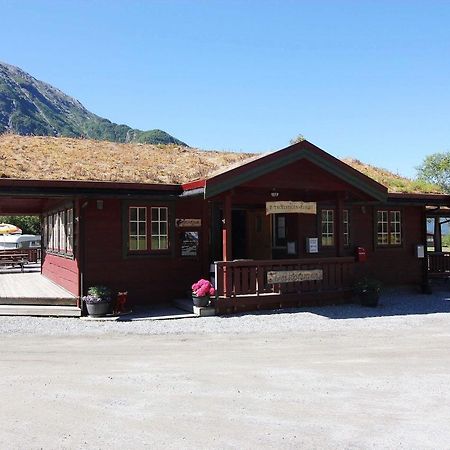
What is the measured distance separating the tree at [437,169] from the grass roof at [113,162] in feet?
160

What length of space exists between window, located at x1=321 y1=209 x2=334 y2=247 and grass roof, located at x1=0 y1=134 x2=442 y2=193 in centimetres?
224

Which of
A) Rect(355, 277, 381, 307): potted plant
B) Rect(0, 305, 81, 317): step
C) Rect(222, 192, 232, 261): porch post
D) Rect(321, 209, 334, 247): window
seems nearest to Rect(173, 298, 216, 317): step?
Rect(222, 192, 232, 261): porch post

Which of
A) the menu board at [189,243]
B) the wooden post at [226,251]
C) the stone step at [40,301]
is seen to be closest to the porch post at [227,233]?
the wooden post at [226,251]

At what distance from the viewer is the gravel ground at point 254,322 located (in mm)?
9586

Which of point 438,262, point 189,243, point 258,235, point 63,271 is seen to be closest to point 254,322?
point 189,243

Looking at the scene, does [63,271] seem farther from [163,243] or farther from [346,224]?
[346,224]

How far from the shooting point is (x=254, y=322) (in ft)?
33.7

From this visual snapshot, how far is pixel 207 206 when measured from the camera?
1279cm

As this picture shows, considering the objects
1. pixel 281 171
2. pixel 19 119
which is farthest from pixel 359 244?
pixel 19 119

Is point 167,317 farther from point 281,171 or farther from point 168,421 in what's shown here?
point 168,421

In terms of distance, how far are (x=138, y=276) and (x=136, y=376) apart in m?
5.69

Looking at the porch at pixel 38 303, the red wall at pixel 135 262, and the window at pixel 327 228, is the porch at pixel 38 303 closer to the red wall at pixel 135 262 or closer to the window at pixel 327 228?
the red wall at pixel 135 262

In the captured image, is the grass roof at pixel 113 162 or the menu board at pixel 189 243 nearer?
the menu board at pixel 189 243

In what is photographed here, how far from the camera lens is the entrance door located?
14.2 meters
